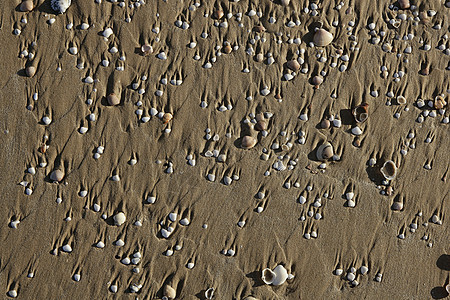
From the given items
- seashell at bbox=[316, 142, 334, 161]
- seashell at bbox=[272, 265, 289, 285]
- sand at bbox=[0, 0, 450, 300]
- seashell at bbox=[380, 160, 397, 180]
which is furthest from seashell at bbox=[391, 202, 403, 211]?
seashell at bbox=[272, 265, 289, 285]

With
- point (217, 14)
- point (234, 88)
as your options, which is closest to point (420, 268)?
point (234, 88)

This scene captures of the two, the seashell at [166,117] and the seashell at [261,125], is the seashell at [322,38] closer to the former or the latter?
the seashell at [261,125]

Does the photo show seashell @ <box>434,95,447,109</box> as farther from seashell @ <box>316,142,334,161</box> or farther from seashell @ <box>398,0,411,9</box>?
seashell @ <box>316,142,334,161</box>

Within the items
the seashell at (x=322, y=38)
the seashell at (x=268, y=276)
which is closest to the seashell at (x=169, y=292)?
the seashell at (x=268, y=276)

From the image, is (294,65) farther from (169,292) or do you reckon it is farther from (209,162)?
(169,292)

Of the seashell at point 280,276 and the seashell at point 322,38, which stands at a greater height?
the seashell at point 322,38
